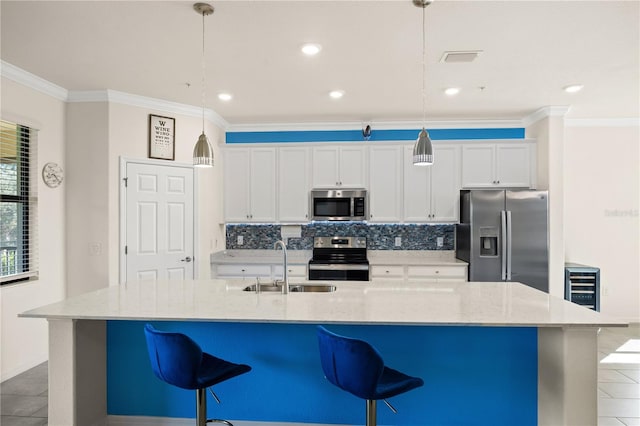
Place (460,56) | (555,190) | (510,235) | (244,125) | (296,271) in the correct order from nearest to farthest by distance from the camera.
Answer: (460,56) < (510,235) < (555,190) < (296,271) < (244,125)

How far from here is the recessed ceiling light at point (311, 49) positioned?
3.06m

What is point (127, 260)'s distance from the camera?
4.31 metres

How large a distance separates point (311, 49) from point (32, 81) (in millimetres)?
2551

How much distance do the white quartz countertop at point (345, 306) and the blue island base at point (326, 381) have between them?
6.8 inches

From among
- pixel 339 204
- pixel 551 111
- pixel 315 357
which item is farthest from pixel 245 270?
pixel 551 111

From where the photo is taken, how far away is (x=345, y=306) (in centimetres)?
232

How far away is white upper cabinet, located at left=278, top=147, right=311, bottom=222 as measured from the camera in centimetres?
533

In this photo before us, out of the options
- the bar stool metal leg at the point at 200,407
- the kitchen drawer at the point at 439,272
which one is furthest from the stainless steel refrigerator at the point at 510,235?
the bar stool metal leg at the point at 200,407

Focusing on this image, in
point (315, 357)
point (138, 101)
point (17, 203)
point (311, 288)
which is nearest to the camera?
point (315, 357)

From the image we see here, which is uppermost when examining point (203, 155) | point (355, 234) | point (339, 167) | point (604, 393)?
point (339, 167)

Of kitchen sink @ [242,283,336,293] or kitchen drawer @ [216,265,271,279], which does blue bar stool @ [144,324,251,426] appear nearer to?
kitchen sink @ [242,283,336,293]

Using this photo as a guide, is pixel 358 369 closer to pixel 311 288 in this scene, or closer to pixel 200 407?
pixel 200 407

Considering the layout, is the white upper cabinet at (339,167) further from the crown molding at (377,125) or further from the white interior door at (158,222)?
the white interior door at (158,222)

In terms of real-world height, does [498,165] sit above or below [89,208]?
above
